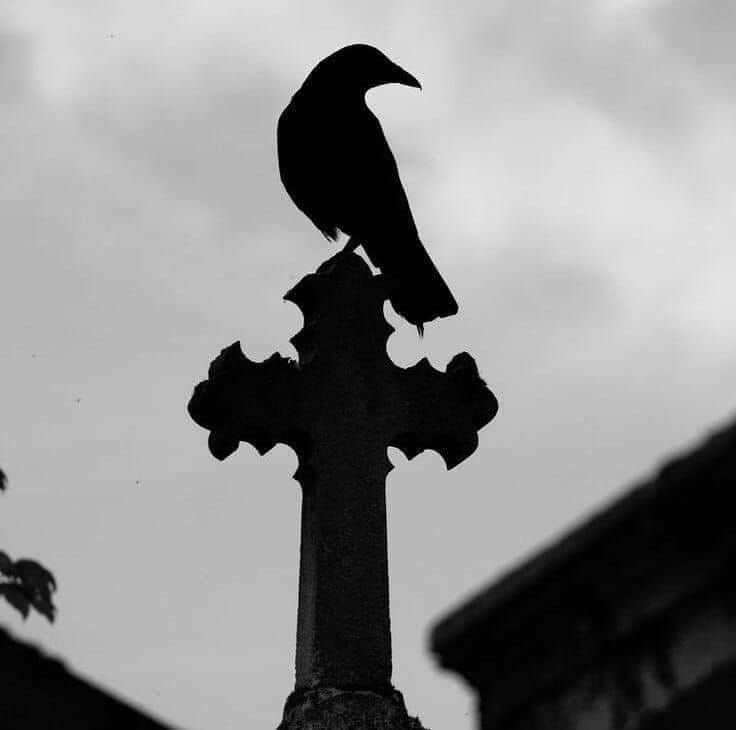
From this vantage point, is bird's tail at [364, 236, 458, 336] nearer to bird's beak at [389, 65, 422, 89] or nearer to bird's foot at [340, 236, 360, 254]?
bird's foot at [340, 236, 360, 254]

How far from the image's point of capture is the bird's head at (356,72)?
6.86 metres

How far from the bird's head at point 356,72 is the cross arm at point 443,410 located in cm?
127

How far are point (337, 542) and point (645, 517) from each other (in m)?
3.46

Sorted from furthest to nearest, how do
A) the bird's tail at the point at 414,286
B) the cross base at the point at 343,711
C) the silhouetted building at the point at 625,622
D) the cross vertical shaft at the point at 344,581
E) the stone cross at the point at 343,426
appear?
the bird's tail at the point at 414,286 < the stone cross at the point at 343,426 < the cross vertical shaft at the point at 344,581 < the cross base at the point at 343,711 < the silhouetted building at the point at 625,622

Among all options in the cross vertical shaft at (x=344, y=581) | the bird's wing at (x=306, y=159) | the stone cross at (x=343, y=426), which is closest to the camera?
the cross vertical shaft at (x=344, y=581)

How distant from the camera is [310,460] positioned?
6.36m

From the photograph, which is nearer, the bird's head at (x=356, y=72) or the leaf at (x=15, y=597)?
the leaf at (x=15, y=597)

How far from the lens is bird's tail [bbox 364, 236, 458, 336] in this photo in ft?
22.6

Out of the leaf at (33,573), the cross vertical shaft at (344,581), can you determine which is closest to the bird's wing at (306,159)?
the cross vertical shaft at (344,581)

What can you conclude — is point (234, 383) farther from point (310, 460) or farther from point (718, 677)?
point (718, 677)

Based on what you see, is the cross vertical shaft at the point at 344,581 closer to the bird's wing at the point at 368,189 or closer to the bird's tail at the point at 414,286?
the bird's tail at the point at 414,286

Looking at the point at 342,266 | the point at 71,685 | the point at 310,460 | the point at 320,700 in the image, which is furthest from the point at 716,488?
the point at 342,266

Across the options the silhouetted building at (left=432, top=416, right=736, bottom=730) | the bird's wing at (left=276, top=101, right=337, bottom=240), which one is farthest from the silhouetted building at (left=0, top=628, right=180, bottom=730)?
the bird's wing at (left=276, top=101, right=337, bottom=240)

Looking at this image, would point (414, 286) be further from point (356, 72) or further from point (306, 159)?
point (356, 72)
